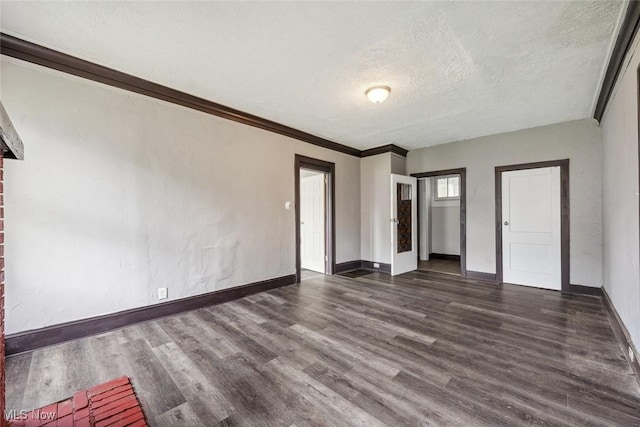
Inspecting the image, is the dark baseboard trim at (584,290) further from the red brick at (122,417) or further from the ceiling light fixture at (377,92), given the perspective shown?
the red brick at (122,417)

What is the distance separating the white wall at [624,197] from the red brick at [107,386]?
3.61 m

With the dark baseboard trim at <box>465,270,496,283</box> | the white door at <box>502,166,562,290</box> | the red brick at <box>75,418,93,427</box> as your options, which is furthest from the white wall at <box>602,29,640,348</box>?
the red brick at <box>75,418,93,427</box>

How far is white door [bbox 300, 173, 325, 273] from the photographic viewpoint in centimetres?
518

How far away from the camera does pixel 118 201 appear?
8.71 ft

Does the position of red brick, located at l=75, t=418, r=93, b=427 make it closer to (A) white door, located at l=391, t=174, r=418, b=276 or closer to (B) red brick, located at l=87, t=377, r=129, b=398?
(B) red brick, located at l=87, t=377, r=129, b=398

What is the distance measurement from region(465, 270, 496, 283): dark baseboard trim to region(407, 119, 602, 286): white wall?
7cm

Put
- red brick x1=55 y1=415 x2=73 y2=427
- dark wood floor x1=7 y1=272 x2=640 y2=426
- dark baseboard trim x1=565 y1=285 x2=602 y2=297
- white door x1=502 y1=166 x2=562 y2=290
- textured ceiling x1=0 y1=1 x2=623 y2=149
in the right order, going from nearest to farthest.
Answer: red brick x1=55 y1=415 x2=73 y2=427, dark wood floor x1=7 y1=272 x2=640 y2=426, textured ceiling x1=0 y1=1 x2=623 y2=149, dark baseboard trim x1=565 y1=285 x2=602 y2=297, white door x1=502 y1=166 x2=562 y2=290

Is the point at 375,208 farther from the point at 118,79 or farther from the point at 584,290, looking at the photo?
the point at 118,79

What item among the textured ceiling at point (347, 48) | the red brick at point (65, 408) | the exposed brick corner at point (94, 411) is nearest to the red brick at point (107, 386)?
the exposed brick corner at point (94, 411)

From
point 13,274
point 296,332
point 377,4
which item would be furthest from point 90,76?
point 296,332

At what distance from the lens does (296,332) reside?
259 centimetres

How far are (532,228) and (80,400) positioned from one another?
5.53 meters

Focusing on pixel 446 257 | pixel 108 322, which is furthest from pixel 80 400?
pixel 446 257

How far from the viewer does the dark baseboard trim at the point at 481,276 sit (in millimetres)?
4516
